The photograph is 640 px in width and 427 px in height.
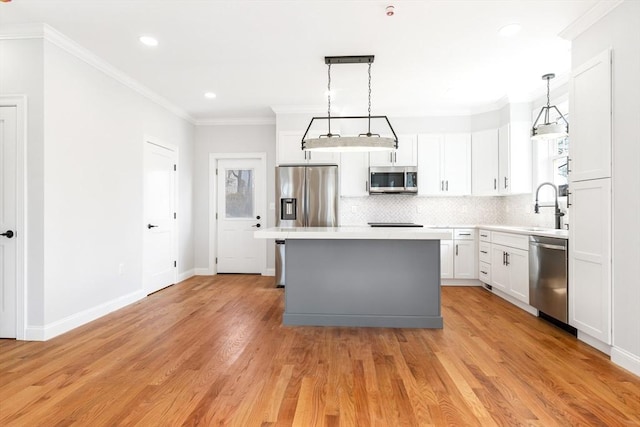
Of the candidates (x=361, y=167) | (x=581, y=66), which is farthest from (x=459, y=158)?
(x=581, y=66)

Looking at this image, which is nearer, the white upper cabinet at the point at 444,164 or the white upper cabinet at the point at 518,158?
the white upper cabinet at the point at 518,158

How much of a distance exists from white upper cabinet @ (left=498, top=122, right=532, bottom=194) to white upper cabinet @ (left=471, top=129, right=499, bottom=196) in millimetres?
260

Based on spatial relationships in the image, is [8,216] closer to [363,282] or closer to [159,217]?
[159,217]

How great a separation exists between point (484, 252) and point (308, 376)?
364cm

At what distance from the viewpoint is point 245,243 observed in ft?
19.9

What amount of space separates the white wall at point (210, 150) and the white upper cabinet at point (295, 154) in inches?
23.5

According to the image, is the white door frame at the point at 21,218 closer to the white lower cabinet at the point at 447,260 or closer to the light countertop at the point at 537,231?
the light countertop at the point at 537,231

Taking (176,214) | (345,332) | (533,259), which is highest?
(176,214)

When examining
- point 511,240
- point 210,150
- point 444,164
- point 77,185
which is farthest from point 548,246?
point 210,150

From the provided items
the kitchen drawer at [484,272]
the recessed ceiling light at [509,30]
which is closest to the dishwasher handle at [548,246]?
the kitchen drawer at [484,272]

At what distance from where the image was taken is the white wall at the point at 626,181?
2.40 metres

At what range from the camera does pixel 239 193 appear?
6.09 m

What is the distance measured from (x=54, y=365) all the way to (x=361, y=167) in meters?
4.39

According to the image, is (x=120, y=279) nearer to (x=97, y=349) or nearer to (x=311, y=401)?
(x=97, y=349)
